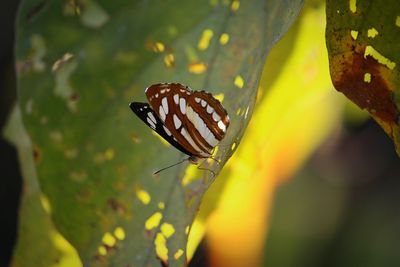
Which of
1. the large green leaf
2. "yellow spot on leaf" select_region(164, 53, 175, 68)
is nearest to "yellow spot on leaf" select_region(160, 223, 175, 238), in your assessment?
the large green leaf

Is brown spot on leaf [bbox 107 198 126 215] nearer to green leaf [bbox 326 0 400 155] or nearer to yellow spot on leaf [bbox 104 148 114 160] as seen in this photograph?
yellow spot on leaf [bbox 104 148 114 160]

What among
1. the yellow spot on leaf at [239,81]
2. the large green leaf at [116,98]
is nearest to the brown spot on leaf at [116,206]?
the large green leaf at [116,98]

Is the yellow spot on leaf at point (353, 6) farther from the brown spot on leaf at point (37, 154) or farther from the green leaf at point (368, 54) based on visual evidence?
the brown spot on leaf at point (37, 154)

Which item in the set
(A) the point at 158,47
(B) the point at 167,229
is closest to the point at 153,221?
(B) the point at 167,229

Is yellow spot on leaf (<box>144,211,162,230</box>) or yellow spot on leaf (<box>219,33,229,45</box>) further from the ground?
yellow spot on leaf (<box>219,33,229,45</box>)

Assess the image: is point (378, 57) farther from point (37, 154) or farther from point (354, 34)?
point (37, 154)
